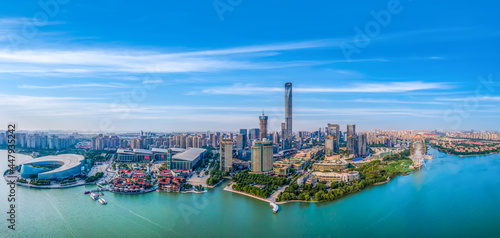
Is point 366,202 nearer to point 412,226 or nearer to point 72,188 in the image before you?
point 412,226

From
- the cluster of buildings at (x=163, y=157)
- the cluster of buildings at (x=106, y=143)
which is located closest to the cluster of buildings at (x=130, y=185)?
the cluster of buildings at (x=163, y=157)

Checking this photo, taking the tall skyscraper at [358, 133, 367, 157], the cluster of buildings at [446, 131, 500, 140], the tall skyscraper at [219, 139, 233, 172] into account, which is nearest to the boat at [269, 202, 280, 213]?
the tall skyscraper at [219, 139, 233, 172]

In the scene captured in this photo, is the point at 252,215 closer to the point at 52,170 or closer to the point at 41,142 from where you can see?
the point at 52,170

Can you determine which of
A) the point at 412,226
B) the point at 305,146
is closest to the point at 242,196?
the point at 412,226

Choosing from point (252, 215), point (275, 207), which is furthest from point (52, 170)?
point (275, 207)

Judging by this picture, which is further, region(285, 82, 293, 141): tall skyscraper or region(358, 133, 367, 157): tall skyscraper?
region(285, 82, 293, 141): tall skyscraper

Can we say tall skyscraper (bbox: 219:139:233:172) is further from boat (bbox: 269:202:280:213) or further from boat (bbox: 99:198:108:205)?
boat (bbox: 99:198:108:205)
